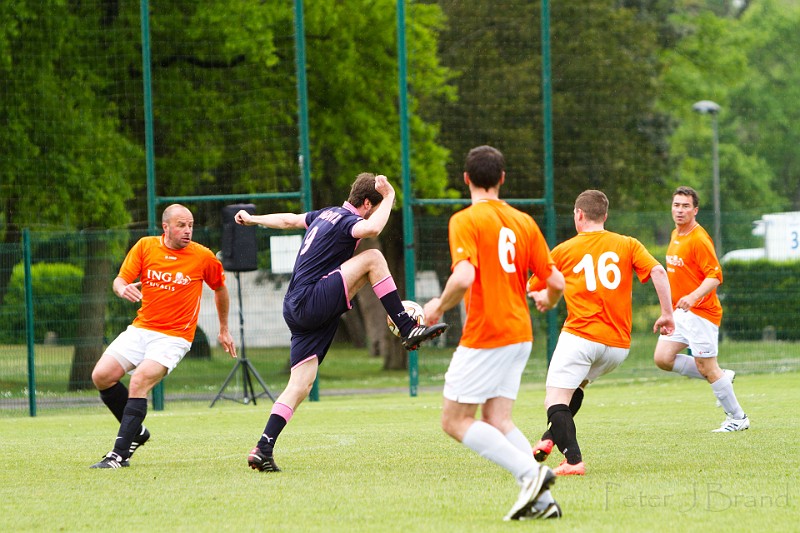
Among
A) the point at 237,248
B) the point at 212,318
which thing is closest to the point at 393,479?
the point at 237,248

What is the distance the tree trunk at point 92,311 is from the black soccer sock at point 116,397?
290 inches

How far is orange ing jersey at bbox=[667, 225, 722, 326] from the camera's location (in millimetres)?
11133

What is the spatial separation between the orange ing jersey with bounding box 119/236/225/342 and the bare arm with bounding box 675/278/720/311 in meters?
4.00

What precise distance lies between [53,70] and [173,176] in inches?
106

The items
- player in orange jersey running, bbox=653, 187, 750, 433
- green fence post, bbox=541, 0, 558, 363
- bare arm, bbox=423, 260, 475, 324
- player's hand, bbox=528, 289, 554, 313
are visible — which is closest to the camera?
bare arm, bbox=423, 260, 475, 324

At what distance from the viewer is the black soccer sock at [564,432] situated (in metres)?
8.18

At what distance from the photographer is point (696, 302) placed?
429 inches

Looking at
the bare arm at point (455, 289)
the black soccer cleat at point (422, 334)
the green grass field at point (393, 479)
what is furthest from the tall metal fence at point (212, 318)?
the bare arm at point (455, 289)

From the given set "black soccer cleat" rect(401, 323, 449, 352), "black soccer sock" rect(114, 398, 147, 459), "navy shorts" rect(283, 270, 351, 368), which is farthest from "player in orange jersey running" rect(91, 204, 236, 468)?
"black soccer cleat" rect(401, 323, 449, 352)

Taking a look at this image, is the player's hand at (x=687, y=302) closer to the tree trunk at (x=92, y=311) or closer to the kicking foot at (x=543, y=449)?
the kicking foot at (x=543, y=449)

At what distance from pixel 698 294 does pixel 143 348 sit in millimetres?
4782

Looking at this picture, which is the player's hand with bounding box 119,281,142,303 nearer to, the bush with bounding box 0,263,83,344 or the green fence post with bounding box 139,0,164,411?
the green fence post with bounding box 139,0,164,411

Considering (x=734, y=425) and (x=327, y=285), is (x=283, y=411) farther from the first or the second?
(x=734, y=425)

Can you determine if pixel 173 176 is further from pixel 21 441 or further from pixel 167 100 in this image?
pixel 21 441
